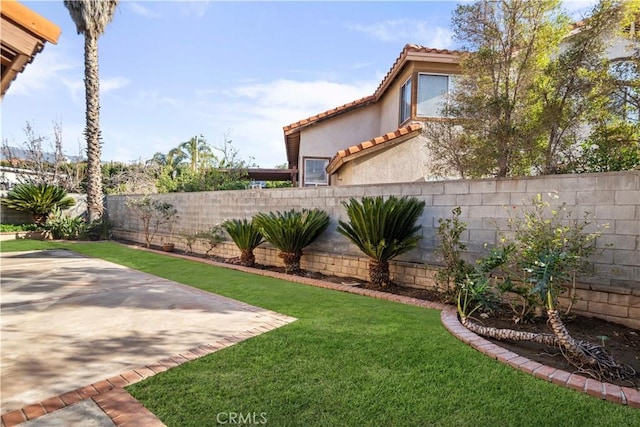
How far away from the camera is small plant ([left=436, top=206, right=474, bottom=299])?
228 inches

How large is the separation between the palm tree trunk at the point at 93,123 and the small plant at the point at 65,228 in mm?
727

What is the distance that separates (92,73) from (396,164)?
15.7 metres

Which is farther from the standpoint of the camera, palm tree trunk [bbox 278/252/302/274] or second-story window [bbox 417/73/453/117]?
second-story window [bbox 417/73/453/117]

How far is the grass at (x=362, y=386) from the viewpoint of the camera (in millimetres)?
2746


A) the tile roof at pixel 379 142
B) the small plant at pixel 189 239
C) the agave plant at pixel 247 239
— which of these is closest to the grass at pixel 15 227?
the small plant at pixel 189 239

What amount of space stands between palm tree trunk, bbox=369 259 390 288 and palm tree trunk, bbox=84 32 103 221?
1645cm

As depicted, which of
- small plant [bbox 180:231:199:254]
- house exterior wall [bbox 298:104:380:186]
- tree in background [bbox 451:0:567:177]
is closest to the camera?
tree in background [bbox 451:0:567:177]

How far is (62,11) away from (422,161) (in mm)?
18218

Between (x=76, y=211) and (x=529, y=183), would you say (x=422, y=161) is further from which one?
(x=76, y=211)

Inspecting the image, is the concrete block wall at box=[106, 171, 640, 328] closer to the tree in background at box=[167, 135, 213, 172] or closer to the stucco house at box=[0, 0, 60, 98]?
the stucco house at box=[0, 0, 60, 98]

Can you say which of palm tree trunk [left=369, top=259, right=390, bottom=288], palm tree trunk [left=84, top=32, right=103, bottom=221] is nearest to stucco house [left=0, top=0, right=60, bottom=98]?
palm tree trunk [left=369, top=259, right=390, bottom=288]

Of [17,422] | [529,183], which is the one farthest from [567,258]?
[17,422]

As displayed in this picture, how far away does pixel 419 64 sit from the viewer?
11.7 m

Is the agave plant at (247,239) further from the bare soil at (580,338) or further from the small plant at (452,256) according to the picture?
the bare soil at (580,338)
